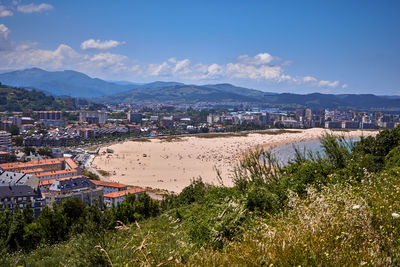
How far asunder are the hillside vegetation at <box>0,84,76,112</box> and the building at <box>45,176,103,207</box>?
3673 inches

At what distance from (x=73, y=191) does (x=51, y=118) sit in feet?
239

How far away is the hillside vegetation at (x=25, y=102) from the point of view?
4060 inches

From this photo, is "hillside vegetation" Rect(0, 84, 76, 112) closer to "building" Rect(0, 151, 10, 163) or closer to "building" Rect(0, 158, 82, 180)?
"building" Rect(0, 151, 10, 163)

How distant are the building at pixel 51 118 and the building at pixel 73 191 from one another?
65.5 meters

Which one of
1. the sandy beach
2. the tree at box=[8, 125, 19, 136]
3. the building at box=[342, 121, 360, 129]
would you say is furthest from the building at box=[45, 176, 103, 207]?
the building at box=[342, 121, 360, 129]

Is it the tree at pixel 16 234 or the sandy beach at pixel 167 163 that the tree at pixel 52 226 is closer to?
the tree at pixel 16 234

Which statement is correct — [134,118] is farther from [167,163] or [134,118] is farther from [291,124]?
[167,163]

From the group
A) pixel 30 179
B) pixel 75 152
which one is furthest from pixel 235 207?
pixel 75 152

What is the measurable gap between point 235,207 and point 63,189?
2127cm

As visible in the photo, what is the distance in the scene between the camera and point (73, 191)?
22.6 m

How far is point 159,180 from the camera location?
31.6m

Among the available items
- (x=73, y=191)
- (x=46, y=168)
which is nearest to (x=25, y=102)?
(x=46, y=168)

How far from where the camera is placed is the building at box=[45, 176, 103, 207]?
2169 centimetres

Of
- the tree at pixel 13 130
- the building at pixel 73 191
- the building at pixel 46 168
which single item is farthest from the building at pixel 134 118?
the building at pixel 73 191
